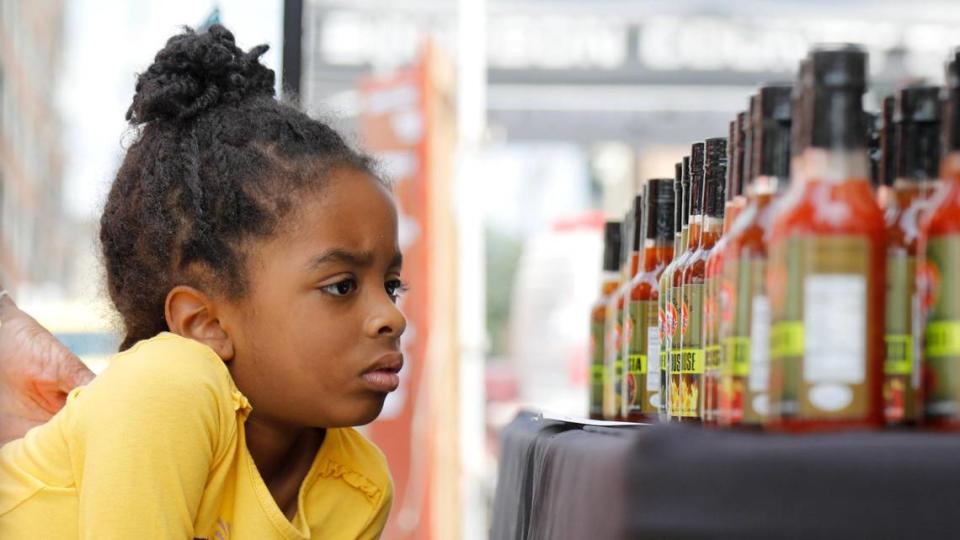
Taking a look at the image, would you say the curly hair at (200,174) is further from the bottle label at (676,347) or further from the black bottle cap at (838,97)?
the black bottle cap at (838,97)

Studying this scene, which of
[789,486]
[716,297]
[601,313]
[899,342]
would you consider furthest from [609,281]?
[789,486]

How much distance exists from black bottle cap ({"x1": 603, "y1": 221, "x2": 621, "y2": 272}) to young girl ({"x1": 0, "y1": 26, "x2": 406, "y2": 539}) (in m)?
0.52

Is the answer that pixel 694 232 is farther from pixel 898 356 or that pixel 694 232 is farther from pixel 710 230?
pixel 898 356

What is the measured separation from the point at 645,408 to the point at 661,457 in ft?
2.69

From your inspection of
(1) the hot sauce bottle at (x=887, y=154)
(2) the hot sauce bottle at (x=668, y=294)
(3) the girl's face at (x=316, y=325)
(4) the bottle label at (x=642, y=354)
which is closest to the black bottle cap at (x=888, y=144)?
(1) the hot sauce bottle at (x=887, y=154)

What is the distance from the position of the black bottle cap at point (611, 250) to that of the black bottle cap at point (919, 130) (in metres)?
1.20

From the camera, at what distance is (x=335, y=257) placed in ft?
5.54

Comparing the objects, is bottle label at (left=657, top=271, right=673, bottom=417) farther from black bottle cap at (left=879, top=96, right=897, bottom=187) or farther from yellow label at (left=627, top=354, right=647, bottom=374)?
black bottle cap at (left=879, top=96, right=897, bottom=187)

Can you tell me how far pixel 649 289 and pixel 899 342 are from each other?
2.61 feet

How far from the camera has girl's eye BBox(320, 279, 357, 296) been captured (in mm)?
1681

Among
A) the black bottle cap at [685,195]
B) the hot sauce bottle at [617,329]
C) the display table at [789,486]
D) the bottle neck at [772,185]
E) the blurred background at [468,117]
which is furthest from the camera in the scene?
the blurred background at [468,117]

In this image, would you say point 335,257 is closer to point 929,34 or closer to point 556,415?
point 556,415

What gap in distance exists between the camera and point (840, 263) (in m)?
0.94

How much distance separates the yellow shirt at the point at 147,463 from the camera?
1.43m
